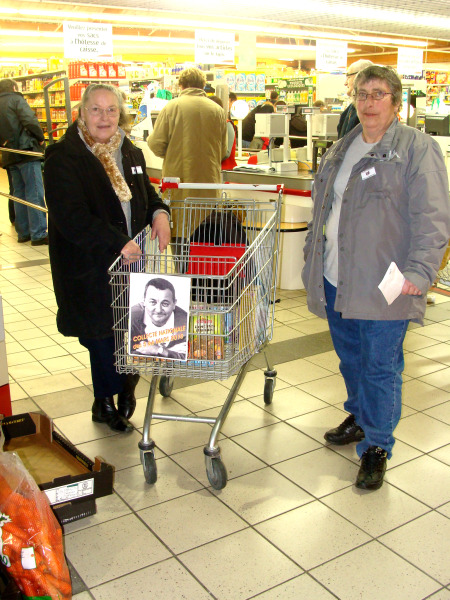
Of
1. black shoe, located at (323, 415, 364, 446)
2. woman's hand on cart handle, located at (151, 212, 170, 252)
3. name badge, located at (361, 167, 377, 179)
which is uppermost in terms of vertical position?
name badge, located at (361, 167, 377, 179)

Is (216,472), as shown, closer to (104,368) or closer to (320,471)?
(320,471)

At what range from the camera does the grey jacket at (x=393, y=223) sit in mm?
2246

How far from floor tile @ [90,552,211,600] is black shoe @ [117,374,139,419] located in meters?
1.07

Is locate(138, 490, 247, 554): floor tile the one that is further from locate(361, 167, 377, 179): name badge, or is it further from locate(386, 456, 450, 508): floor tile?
locate(361, 167, 377, 179): name badge

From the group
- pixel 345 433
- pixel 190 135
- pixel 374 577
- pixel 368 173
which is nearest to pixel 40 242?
pixel 190 135

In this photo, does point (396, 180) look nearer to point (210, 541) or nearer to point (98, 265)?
point (98, 265)

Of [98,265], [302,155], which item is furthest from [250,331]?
[302,155]

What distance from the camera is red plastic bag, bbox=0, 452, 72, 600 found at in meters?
1.72

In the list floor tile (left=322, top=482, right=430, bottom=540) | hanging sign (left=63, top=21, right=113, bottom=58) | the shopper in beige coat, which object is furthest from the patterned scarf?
hanging sign (left=63, top=21, right=113, bottom=58)

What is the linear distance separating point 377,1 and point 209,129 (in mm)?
7926

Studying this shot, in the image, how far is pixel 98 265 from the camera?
276 cm

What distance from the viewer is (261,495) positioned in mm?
2535

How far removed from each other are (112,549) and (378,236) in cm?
148

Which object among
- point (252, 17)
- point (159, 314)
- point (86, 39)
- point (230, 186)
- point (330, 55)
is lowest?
point (159, 314)
